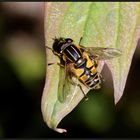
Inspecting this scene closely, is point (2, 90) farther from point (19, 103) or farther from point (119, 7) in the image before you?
point (119, 7)

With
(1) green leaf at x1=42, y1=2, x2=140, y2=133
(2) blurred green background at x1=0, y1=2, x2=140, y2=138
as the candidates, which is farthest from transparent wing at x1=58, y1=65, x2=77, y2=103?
(2) blurred green background at x1=0, y1=2, x2=140, y2=138

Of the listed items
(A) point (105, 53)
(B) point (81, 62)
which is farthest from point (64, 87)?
(B) point (81, 62)

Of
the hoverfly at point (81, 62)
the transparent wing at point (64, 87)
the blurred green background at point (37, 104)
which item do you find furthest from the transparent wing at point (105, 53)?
the blurred green background at point (37, 104)

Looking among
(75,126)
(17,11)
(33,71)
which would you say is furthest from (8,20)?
(75,126)

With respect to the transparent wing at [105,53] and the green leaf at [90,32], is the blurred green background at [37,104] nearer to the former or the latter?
the transparent wing at [105,53]

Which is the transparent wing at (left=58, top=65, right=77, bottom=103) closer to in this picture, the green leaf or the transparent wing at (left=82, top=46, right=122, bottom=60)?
the green leaf

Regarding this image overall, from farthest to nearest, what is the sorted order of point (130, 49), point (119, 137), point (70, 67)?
point (119, 137) < point (70, 67) < point (130, 49)
